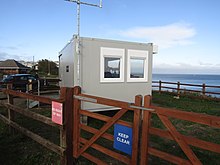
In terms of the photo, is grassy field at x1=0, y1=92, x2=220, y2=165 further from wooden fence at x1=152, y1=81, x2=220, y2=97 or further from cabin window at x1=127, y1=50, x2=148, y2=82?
wooden fence at x1=152, y1=81, x2=220, y2=97

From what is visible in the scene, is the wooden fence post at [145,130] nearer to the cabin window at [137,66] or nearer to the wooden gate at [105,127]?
the wooden gate at [105,127]

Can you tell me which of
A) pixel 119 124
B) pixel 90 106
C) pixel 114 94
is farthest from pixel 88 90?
pixel 119 124

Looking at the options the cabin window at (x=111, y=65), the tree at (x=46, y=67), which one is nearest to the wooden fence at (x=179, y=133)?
the cabin window at (x=111, y=65)

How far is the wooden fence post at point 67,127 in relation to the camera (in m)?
3.18

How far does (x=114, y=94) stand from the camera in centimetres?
687

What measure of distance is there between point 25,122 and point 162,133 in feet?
17.7

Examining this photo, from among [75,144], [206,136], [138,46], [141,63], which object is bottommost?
[206,136]

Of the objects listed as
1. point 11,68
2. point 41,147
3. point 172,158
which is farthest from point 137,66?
point 11,68

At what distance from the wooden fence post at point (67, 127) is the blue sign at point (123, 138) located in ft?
3.33

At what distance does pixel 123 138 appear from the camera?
8.41 ft

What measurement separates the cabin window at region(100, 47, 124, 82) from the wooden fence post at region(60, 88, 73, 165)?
11.3ft

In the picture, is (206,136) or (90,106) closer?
(206,136)

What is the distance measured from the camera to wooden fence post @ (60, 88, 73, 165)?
125 inches

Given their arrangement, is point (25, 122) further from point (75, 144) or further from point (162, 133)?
point (162, 133)
